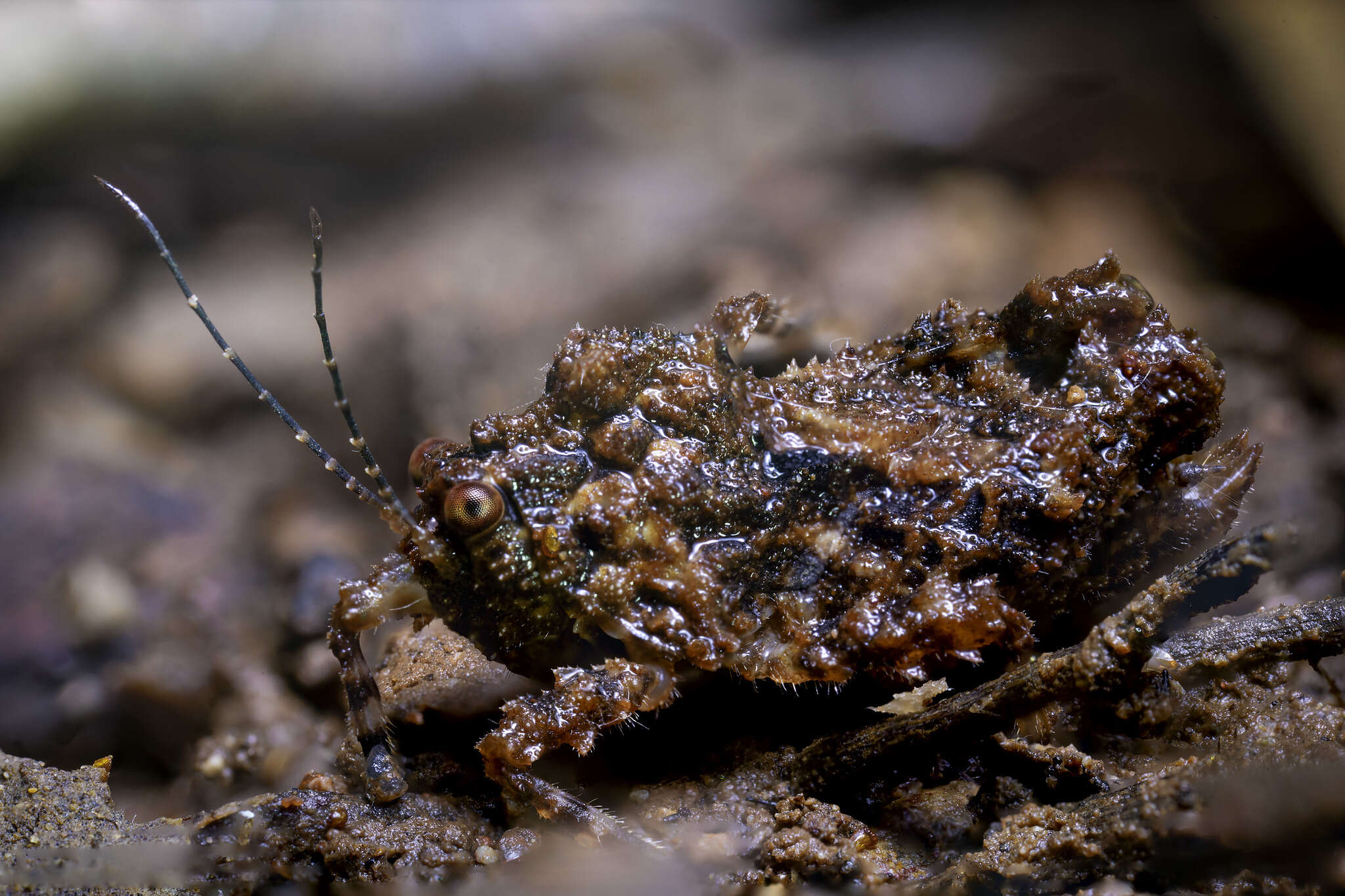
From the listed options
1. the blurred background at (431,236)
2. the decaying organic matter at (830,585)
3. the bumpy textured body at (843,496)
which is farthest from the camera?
the blurred background at (431,236)

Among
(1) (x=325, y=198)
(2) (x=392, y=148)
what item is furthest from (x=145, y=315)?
(2) (x=392, y=148)

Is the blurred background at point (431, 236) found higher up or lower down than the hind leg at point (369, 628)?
higher up

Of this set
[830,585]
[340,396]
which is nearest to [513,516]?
[340,396]

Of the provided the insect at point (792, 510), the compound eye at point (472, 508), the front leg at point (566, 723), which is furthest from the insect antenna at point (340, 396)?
the front leg at point (566, 723)

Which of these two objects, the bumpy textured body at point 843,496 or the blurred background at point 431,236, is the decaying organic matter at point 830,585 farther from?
the blurred background at point 431,236

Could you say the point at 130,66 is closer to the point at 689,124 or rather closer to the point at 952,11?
the point at 689,124

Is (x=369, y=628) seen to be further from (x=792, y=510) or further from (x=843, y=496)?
(x=843, y=496)

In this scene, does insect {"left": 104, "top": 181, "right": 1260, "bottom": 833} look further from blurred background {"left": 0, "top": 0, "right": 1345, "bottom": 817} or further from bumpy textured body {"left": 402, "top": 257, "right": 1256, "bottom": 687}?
blurred background {"left": 0, "top": 0, "right": 1345, "bottom": 817}
